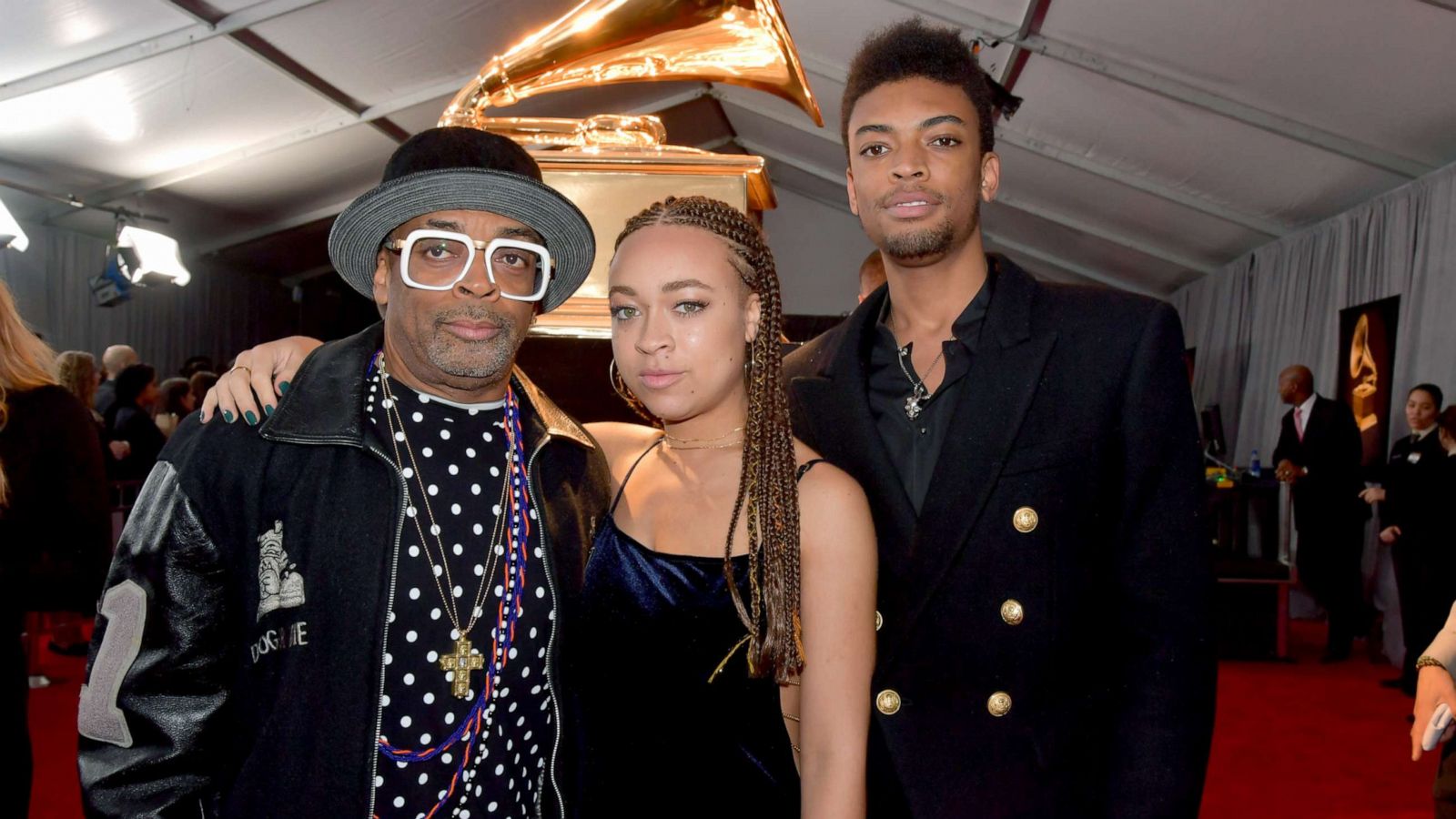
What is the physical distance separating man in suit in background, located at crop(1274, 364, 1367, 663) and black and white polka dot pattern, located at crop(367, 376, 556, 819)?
8.29 m

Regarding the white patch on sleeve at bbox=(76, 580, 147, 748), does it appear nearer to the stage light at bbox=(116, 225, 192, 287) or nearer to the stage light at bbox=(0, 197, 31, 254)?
the stage light at bbox=(0, 197, 31, 254)

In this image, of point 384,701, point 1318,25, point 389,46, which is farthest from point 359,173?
point 384,701

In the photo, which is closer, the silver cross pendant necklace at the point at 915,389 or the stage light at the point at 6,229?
the silver cross pendant necklace at the point at 915,389

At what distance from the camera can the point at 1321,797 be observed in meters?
4.95

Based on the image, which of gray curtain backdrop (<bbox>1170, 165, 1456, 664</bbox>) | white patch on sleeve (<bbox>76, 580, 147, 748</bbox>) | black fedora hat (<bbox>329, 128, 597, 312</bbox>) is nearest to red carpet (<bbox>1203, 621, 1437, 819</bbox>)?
gray curtain backdrop (<bbox>1170, 165, 1456, 664</bbox>)

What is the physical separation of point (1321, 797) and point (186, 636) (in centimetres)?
517

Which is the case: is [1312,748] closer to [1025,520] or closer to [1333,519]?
[1333,519]

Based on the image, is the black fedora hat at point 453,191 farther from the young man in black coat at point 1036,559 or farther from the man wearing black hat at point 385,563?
the young man in black coat at point 1036,559

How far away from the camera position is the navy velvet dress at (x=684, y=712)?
1765mm

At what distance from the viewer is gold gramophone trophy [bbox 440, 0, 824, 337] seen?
231cm

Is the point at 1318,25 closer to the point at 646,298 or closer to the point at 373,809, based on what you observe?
the point at 646,298

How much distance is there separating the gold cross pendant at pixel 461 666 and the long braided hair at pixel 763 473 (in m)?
0.47

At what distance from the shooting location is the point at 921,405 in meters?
1.97

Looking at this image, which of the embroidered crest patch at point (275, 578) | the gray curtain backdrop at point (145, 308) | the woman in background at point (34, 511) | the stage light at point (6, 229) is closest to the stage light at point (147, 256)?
the gray curtain backdrop at point (145, 308)
